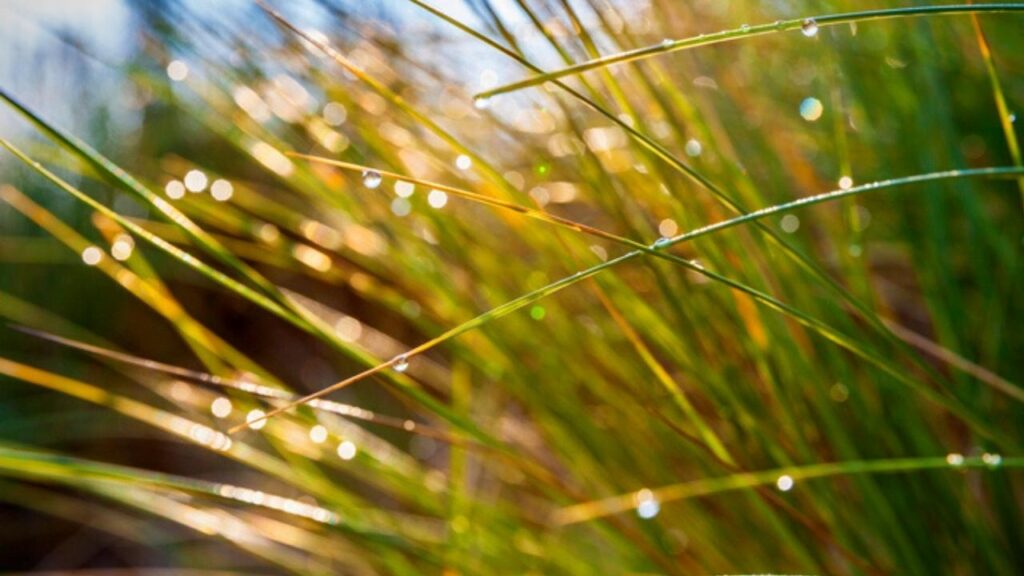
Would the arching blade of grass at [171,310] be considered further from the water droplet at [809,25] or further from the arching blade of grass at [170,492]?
the water droplet at [809,25]

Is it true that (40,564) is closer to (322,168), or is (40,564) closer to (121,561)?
(121,561)

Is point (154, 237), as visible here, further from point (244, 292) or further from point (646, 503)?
point (646, 503)

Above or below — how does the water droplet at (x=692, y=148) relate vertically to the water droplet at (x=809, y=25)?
above

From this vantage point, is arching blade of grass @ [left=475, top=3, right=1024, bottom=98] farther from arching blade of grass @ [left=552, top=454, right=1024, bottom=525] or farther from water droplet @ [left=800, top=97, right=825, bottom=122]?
water droplet @ [left=800, top=97, right=825, bottom=122]

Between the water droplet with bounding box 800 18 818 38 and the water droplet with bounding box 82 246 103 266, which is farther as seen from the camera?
the water droplet with bounding box 82 246 103 266

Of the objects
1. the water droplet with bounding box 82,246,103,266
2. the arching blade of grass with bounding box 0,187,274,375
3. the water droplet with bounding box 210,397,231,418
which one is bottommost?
the water droplet with bounding box 210,397,231,418

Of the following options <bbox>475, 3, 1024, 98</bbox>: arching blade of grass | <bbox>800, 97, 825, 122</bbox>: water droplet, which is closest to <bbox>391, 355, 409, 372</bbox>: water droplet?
<bbox>475, 3, 1024, 98</bbox>: arching blade of grass

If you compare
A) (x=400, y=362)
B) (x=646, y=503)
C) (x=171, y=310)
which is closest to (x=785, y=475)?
(x=646, y=503)

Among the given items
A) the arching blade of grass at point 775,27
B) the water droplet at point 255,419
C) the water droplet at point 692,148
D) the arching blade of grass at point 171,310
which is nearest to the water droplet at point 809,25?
the arching blade of grass at point 775,27

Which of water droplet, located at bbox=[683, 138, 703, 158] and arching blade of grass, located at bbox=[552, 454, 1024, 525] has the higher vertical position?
water droplet, located at bbox=[683, 138, 703, 158]
